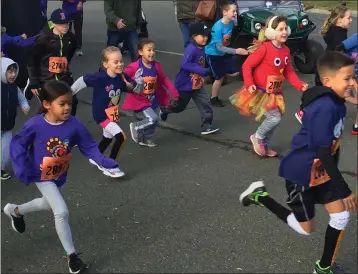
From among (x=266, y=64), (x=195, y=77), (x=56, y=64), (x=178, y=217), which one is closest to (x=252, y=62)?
(x=266, y=64)

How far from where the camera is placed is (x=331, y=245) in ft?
12.9

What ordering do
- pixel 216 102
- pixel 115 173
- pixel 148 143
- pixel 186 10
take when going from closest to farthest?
pixel 115 173 → pixel 148 143 → pixel 216 102 → pixel 186 10

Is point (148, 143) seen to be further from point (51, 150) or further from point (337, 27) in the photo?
point (337, 27)

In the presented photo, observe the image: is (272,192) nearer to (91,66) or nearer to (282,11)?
(282,11)

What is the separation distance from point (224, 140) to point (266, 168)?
3.63ft

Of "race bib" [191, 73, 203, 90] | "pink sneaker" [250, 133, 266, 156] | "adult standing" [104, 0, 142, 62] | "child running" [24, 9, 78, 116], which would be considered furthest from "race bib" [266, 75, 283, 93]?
"adult standing" [104, 0, 142, 62]

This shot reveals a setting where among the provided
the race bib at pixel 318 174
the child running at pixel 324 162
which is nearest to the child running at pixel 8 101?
the child running at pixel 324 162

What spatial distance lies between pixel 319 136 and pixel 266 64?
2.74m

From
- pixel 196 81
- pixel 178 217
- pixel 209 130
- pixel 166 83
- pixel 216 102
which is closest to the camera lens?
pixel 178 217

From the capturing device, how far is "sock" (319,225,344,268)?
3.92 meters

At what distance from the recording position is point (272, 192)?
557 cm

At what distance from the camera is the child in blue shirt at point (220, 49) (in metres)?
8.57

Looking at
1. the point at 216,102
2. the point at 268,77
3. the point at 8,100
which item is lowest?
the point at 216,102

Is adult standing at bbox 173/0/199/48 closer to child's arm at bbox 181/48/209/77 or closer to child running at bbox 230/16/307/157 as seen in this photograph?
child's arm at bbox 181/48/209/77
